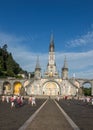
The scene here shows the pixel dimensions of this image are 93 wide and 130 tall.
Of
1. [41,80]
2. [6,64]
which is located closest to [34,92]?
[41,80]

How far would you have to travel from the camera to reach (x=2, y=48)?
129375mm

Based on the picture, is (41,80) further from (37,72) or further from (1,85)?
(1,85)

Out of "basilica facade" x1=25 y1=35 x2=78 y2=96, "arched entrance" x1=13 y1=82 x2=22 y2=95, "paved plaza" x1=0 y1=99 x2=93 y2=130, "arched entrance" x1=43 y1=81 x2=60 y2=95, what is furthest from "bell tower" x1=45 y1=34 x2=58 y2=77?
"paved plaza" x1=0 y1=99 x2=93 y2=130

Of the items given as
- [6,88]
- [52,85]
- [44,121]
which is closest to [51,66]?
[52,85]

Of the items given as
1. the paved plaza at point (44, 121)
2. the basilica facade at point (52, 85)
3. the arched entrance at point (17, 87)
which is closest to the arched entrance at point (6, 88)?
the arched entrance at point (17, 87)

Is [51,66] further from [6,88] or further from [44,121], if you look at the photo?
[44,121]

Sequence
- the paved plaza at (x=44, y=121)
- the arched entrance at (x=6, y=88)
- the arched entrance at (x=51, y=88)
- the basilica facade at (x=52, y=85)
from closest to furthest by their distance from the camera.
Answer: the paved plaza at (x=44, y=121), the basilica facade at (x=52, y=85), the arched entrance at (x=6, y=88), the arched entrance at (x=51, y=88)

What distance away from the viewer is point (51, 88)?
348ft

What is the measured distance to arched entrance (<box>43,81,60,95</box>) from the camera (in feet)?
348

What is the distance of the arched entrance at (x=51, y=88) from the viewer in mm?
106050

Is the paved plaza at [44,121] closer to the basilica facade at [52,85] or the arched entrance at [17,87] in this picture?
the basilica facade at [52,85]

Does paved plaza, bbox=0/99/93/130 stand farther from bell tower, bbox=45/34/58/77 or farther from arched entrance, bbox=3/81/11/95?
bell tower, bbox=45/34/58/77

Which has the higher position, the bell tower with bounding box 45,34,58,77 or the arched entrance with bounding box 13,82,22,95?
the bell tower with bounding box 45,34,58,77

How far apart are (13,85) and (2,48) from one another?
3073 cm
